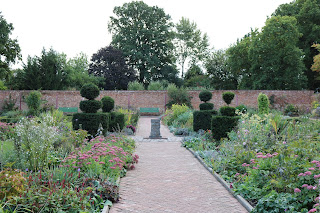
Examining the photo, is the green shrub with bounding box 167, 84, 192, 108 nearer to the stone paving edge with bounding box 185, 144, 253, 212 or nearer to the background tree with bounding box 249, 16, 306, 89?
the background tree with bounding box 249, 16, 306, 89

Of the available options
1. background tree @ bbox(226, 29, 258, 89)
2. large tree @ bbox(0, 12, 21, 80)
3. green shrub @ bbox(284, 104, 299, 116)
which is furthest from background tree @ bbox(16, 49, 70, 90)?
green shrub @ bbox(284, 104, 299, 116)

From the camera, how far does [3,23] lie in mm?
24859

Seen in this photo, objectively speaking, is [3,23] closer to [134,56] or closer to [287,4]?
[134,56]

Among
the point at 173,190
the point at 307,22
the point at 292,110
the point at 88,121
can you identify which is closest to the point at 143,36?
the point at 307,22

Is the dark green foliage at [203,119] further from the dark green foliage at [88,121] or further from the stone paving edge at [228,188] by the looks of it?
the stone paving edge at [228,188]

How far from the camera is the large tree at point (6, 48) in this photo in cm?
2460

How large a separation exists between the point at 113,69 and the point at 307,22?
2058 centimetres

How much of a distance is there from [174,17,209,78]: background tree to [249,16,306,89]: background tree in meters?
13.1

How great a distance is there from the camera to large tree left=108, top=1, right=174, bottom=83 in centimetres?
3459

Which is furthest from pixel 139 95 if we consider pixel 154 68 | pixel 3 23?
pixel 3 23

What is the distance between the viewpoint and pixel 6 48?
84.9 feet

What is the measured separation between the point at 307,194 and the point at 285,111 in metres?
22.1

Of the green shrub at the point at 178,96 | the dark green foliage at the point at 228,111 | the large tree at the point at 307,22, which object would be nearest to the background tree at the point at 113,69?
the green shrub at the point at 178,96

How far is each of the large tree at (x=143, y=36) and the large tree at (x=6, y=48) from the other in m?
11.8
